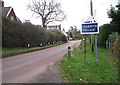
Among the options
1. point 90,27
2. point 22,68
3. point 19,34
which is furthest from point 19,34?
point 90,27

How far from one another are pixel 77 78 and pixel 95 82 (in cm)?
76

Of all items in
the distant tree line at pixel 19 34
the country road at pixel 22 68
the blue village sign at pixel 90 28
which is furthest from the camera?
the distant tree line at pixel 19 34

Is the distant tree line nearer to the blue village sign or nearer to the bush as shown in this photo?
the bush

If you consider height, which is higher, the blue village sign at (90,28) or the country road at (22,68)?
the blue village sign at (90,28)

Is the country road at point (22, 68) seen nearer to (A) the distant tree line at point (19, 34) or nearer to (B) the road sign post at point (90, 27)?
(B) the road sign post at point (90, 27)

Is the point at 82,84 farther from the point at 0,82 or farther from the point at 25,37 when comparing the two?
the point at 25,37

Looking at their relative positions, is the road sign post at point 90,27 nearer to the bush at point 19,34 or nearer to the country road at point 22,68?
the country road at point 22,68

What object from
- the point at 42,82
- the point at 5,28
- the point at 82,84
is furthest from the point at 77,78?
the point at 5,28

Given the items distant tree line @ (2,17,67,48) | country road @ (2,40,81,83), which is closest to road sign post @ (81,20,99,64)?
country road @ (2,40,81,83)

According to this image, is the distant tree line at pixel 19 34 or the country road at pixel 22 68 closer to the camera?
the country road at pixel 22 68

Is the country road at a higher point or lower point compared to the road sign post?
lower

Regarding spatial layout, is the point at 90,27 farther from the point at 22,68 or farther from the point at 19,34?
the point at 19,34

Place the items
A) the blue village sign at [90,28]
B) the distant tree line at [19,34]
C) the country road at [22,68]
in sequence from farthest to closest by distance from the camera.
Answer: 1. the distant tree line at [19,34]
2. the blue village sign at [90,28]
3. the country road at [22,68]

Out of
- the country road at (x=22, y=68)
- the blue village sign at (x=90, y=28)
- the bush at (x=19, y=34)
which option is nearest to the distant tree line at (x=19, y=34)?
the bush at (x=19, y=34)
